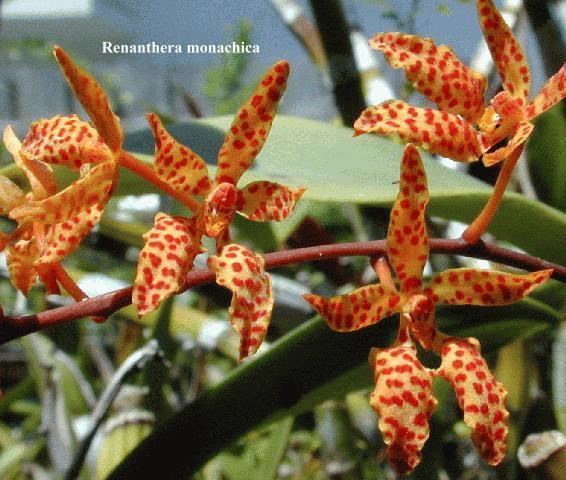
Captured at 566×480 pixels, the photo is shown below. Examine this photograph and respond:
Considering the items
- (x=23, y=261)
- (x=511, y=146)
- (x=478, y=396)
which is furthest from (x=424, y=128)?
(x=23, y=261)

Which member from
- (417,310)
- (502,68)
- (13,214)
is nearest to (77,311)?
(13,214)

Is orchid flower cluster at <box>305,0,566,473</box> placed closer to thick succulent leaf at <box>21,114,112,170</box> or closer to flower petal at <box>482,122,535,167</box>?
flower petal at <box>482,122,535,167</box>

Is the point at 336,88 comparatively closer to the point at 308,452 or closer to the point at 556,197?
the point at 556,197

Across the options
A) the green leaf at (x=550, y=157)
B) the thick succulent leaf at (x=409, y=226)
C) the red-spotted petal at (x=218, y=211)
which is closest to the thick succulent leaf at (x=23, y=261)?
the red-spotted petal at (x=218, y=211)

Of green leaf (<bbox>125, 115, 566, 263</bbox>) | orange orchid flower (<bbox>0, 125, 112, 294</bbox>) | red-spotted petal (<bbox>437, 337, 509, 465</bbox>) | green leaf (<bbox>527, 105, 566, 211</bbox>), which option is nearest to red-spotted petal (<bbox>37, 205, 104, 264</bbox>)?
orange orchid flower (<bbox>0, 125, 112, 294</bbox>)

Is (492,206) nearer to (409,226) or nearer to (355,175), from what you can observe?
(409,226)

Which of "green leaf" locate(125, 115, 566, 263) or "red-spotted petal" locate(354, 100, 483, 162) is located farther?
"green leaf" locate(125, 115, 566, 263)
